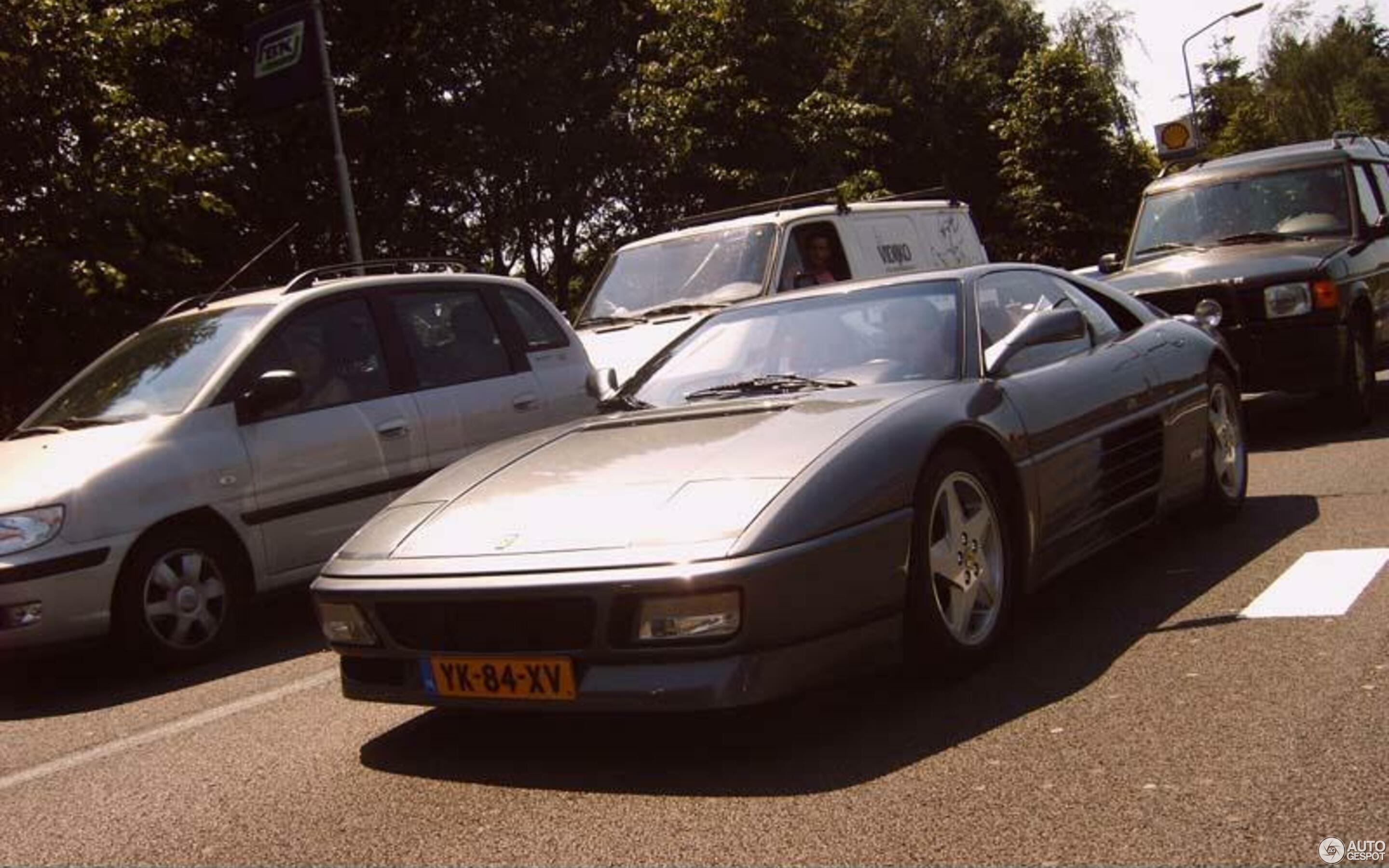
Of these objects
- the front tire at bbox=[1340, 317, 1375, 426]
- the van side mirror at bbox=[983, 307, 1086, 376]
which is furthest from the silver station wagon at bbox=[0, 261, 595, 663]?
the front tire at bbox=[1340, 317, 1375, 426]

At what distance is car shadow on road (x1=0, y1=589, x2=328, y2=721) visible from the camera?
6.18 m

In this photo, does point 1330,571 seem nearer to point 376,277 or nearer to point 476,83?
point 376,277

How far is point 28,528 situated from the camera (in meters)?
6.22

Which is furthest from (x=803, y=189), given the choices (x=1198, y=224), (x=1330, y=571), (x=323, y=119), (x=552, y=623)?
(x=552, y=623)

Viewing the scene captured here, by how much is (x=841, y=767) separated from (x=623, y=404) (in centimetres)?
220

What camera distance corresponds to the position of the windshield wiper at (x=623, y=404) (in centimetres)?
565

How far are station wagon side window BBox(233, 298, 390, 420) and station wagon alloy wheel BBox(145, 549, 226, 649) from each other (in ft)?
2.64

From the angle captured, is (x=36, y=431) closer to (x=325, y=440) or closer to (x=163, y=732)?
(x=325, y=440)

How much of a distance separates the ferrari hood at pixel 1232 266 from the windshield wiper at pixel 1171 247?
0.13 m

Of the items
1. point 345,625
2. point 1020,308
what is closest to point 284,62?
point 1020,308

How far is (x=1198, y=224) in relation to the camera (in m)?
11.6

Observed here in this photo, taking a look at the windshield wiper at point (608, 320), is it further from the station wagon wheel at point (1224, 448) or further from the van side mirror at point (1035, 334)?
the van side mirror at point (1035, 334)

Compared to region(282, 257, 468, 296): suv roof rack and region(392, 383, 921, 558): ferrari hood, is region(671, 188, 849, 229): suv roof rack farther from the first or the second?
region(392, 383, 921, 558): ferrari hood

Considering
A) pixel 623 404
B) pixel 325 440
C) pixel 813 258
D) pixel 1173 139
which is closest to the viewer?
pixel 623 404
